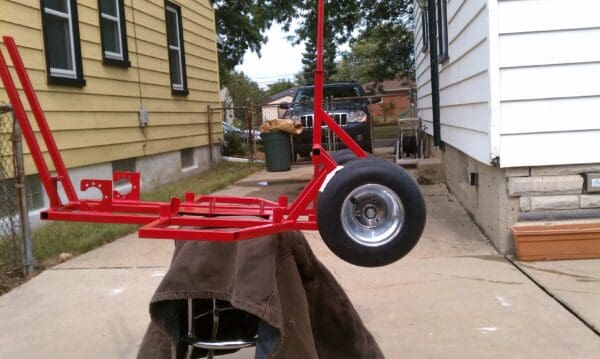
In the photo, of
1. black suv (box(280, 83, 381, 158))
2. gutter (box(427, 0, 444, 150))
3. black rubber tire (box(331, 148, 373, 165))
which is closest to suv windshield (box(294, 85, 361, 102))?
black suv (box(280, 83, 381, 158))

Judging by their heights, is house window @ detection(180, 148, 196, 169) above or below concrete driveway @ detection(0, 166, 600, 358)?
above

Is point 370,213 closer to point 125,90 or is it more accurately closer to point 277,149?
point 125,90

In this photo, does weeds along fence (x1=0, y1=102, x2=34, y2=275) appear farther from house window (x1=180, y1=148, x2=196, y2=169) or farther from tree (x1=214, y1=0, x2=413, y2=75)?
tree (x1=214, y1=0, x2=413, y2=75)

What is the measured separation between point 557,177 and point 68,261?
4.29 metres

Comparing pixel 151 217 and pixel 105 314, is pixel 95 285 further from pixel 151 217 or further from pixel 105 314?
pixel 151 217

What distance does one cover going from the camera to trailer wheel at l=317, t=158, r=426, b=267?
207 cm

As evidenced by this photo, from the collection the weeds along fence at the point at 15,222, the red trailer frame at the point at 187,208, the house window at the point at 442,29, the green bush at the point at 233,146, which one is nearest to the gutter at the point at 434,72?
the house window at the point at 442,29

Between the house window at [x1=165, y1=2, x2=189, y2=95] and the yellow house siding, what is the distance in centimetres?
19

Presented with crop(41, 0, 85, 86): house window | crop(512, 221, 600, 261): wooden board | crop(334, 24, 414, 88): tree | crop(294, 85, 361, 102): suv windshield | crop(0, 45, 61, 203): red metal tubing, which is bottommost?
crop(512, 221, 600, 261): wooden board

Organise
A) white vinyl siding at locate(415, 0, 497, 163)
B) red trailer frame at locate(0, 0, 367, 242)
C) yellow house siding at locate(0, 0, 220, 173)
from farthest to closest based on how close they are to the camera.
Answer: yellow house siding at locate(0, 0, 220, 173), white vinyl siding at locate(415, 0, 497, 163), red trailer frame at locate(0, 0, 367, 242)

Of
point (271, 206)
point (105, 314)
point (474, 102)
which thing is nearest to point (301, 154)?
point (474, 102)

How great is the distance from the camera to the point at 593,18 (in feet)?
15.6

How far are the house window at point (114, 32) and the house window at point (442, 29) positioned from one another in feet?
14.8

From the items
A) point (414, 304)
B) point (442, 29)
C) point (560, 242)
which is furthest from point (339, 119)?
point (414, 304)
